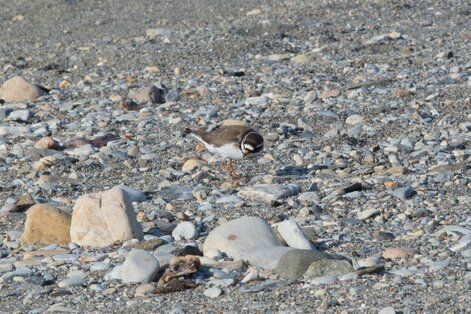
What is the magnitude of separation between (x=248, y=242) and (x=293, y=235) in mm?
332

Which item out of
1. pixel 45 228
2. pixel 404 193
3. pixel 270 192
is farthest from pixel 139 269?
pixel 404 193

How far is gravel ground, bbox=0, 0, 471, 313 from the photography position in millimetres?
6207

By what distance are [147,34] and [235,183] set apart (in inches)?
296

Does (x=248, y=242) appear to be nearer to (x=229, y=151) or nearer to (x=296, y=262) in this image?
(x=296, y=262)

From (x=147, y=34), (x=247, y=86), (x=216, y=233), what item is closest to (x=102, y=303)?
(x=216, y=233)

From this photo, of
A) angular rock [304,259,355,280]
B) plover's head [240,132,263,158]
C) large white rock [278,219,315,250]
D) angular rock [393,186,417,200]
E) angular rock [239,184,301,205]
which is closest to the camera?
angular rock [304,259,355,280]

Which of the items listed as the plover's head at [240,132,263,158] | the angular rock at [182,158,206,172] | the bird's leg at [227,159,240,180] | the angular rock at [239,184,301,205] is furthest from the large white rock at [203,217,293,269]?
the angular rock at [182,158,206,172]

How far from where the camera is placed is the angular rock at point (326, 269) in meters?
6.19

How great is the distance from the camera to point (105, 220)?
23.4 ft

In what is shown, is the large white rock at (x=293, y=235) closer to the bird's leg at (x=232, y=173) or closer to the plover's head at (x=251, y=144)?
the plover's head at (x=251, y=144)

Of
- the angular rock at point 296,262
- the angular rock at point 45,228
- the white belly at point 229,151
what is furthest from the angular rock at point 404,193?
the angular rock at point 45,228

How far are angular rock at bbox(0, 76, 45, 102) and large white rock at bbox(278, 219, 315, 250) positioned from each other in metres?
5.89

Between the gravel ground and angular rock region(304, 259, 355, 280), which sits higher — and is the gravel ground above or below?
below

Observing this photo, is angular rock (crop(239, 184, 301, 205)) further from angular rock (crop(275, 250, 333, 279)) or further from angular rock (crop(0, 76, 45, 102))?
angular rock (crop(0, 76, 45, 102))
